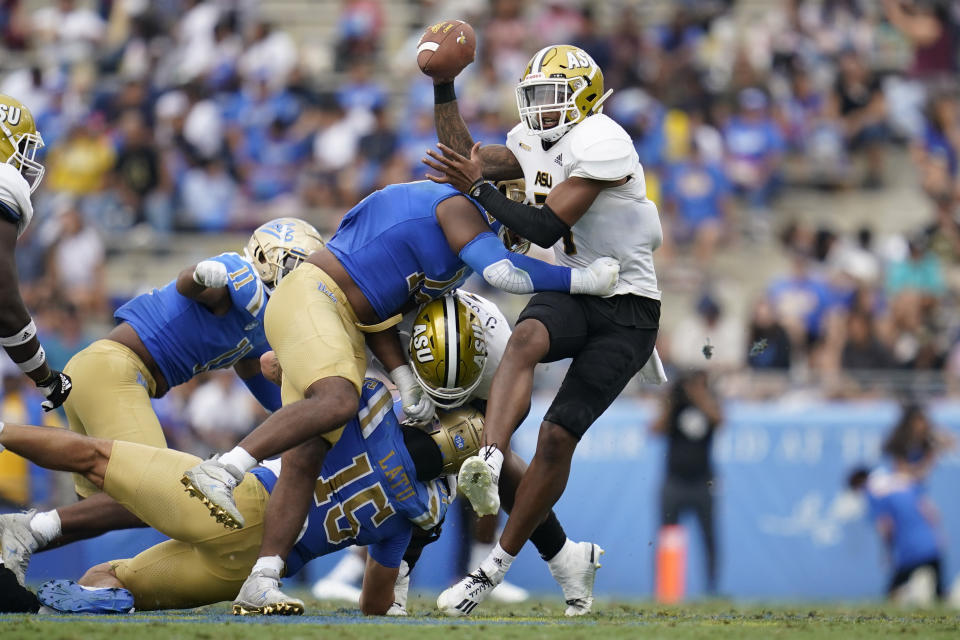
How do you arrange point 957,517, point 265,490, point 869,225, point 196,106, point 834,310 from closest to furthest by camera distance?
point 265,490 → point 957,517 → point 834,310 → point 869,225 → point 196,106

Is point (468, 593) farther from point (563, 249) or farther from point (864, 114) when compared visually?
point (864, 114)

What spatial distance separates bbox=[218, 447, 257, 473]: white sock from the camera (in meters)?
5.75

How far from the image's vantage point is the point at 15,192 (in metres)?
6.09

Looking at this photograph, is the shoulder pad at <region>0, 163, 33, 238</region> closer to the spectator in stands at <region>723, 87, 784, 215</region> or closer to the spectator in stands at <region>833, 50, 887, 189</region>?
the spectator in stands at <region>723, 87, 784, 215</region>

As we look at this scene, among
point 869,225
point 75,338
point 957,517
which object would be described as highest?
point 869,225

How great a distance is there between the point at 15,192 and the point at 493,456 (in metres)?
2.31

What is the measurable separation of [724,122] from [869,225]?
179 cm

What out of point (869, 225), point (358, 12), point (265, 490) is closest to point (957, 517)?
point (869, 225)

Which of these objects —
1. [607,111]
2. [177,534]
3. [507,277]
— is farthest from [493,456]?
[607,111]

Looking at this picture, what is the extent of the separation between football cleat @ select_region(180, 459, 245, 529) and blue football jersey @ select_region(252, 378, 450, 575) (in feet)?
1.78

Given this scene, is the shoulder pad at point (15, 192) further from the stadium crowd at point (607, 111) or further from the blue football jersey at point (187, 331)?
the stadium crowd at point (607, 111)

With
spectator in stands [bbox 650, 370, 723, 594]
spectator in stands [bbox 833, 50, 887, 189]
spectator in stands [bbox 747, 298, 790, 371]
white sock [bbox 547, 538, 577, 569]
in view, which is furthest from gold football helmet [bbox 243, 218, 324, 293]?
spectator in stands [bbox 833, 50, 887, 189]

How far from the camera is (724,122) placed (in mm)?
14531

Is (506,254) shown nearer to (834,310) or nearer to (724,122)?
(834,310)
